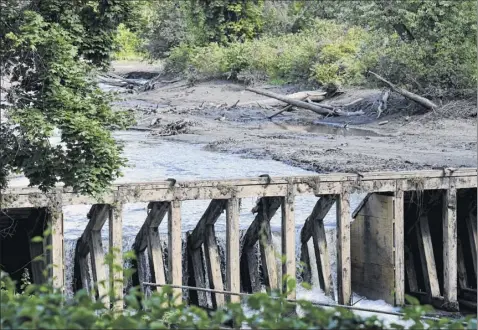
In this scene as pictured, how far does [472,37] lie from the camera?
→ 40.2 meters

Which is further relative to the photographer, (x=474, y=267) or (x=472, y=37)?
(x=472, y=37)

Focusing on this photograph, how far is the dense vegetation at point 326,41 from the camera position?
Answer: 4003cm

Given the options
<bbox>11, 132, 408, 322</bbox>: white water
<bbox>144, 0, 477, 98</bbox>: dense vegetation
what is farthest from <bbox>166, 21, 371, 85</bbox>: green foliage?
<bbox>11, 132, 408, 322</bbox>: white water

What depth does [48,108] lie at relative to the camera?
14633mm

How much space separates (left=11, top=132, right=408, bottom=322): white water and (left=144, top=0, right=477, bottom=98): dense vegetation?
400 inches

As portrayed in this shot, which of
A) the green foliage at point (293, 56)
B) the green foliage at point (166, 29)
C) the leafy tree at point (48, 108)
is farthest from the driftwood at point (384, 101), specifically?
the leafy tree at point (48, 108)

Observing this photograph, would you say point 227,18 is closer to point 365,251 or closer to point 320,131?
point 320,131

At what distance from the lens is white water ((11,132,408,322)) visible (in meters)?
21.1

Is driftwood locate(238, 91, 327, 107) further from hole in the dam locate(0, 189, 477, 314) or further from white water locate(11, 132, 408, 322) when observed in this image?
hole in the dam locate(0, 189, 477, 314)

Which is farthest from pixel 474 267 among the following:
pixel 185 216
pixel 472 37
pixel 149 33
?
pixel 149 33

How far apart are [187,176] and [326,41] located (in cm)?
2355

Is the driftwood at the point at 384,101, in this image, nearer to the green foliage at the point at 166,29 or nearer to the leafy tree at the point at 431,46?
the leafy tree at the point at 431,46

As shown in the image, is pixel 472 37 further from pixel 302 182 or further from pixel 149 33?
Result: pixel 149 33

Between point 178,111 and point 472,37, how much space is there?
42.9 feet
